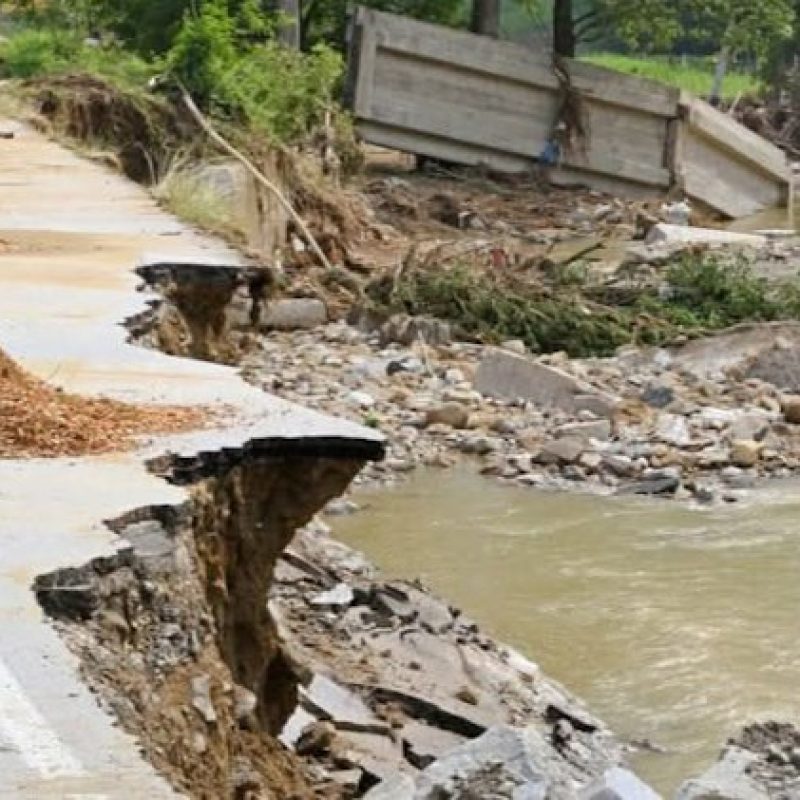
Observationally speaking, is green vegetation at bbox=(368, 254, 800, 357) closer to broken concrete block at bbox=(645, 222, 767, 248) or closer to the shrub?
broken concrete block at bbox=(645, 222, 767, 248)

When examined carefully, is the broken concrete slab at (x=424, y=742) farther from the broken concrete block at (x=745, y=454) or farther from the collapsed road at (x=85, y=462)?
the broken concrete block at (x=745, y=454)

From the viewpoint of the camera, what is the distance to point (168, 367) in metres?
7.69

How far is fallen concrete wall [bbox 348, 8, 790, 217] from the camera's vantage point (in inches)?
1025

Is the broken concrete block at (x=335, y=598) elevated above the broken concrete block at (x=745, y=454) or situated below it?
above

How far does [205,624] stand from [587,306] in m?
12.0

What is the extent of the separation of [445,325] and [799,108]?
22.4m

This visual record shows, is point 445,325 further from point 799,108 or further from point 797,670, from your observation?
point 799,108

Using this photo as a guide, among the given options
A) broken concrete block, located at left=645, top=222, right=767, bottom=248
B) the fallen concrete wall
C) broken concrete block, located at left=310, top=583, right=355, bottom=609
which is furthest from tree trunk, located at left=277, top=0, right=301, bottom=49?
broken concrete block, located at left=310, top=583, right=355, bottom=609

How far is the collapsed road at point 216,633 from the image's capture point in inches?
171

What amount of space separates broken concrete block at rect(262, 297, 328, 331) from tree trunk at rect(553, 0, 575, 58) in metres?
12.4

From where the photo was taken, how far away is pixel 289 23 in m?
24.3

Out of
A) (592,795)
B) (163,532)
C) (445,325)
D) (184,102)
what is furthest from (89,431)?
(184,102)

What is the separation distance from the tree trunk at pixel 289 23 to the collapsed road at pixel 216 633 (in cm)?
1451

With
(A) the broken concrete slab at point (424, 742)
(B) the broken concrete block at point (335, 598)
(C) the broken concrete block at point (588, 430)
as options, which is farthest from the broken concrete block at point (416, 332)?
(A) the broken concrete slab at point (424, 742)
